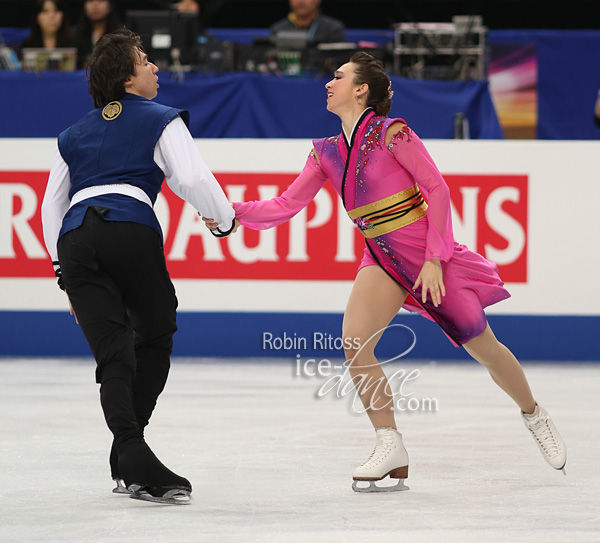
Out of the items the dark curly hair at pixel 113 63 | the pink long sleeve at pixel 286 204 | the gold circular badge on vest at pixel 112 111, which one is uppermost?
the dark curly hair at pixel 113 63

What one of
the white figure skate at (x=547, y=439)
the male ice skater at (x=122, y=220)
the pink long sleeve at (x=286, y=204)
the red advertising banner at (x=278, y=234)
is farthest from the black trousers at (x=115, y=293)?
the red advertising banner at (x=278, y=234)

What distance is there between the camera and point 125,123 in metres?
3.05

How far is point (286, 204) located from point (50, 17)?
4.62 metres

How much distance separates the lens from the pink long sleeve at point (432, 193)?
325 cm

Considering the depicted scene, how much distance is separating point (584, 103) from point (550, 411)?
517cm

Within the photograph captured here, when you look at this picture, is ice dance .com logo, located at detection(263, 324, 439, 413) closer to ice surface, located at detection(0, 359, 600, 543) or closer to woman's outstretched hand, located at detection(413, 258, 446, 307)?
ice surface, located at detection(0, 359, 600, 543)

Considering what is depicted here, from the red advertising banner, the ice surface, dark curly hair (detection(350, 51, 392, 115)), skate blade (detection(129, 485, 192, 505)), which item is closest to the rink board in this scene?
the red advertising banner

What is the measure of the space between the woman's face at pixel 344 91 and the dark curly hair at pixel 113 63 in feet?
2.27

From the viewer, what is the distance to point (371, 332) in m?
3.31

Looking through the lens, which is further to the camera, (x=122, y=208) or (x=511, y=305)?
(x=511, y=305)

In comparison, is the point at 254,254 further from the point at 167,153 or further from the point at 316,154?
the point at 167,153

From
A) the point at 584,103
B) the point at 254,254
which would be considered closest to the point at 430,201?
the point at 254,254

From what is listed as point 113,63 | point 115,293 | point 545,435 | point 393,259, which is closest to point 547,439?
point 545,435

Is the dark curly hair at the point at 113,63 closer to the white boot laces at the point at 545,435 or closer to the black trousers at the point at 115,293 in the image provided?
the black trousers at the point at 115,293
